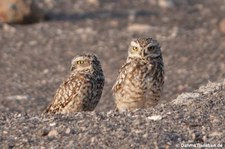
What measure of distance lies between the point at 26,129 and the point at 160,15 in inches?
510

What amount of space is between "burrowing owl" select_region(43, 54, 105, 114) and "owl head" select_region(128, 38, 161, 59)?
1.74ft

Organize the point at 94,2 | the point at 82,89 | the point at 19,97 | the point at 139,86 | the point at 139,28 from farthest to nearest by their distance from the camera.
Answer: the point at 94,2 → the point at 139,28 → the point at 19,97 → the point at 82,89 → the point at 139,86

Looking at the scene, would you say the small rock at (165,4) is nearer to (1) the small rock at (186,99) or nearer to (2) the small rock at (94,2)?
(2) the small rock at (94,2)

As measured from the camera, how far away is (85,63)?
A: 10.0 m

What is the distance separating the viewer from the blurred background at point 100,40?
15.0 m

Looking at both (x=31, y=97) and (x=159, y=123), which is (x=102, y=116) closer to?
(x=159, y=123)

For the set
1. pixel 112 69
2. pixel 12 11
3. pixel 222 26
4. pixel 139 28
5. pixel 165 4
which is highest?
pixel 165 4

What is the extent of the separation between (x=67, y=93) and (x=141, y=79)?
3.25 ft

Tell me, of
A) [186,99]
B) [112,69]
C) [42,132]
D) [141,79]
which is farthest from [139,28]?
[42,132]

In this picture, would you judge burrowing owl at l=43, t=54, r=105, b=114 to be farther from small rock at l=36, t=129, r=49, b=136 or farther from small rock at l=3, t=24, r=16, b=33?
small rock at l=3, t=24, r=16, b=33

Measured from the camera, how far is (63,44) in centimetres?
1794

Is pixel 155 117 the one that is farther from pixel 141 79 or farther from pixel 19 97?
pixel 19 97

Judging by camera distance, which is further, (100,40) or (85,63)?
(100,40)

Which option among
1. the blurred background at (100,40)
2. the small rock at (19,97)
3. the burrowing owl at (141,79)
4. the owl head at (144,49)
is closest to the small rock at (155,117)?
the burrowing owl at (141,79)
